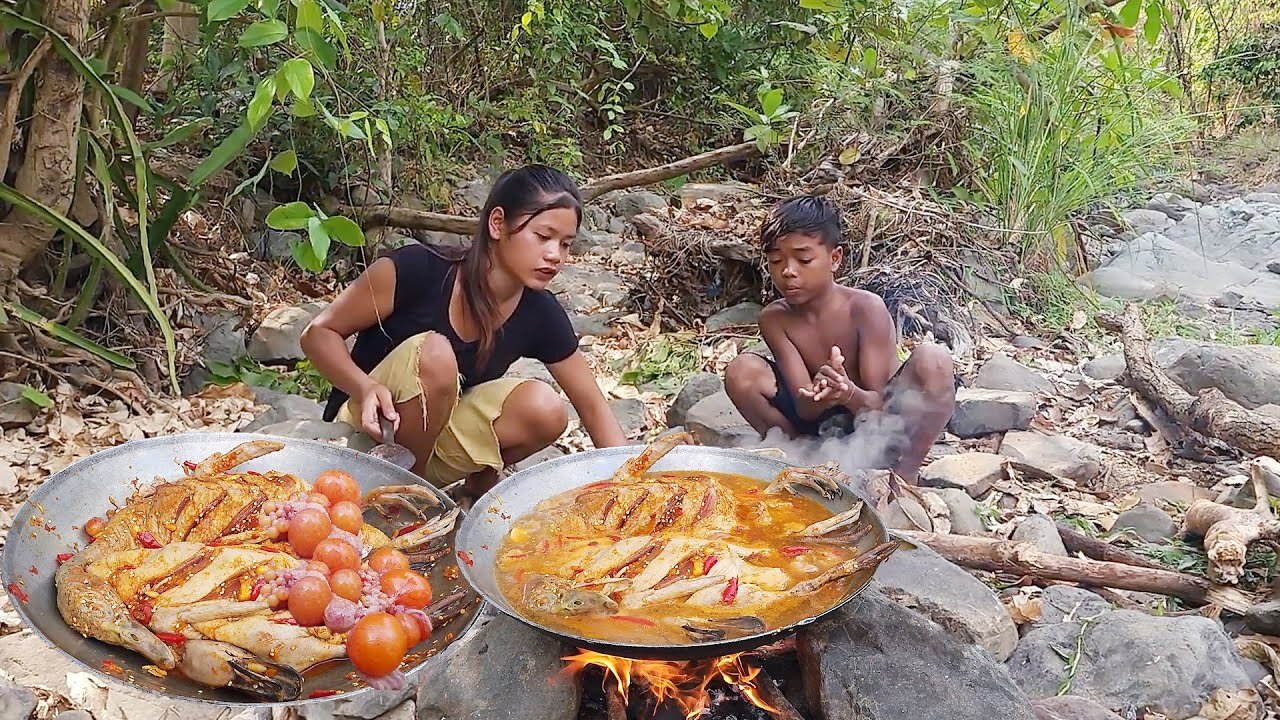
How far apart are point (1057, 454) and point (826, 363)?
1369 millimetres

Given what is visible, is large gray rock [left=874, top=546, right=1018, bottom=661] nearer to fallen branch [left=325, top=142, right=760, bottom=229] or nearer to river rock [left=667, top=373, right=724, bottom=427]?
river rock [left=667, top=373, right=724, bottom=427]

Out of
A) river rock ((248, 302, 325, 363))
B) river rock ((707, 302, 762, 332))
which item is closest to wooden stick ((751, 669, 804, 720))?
river rock ((248, 302, 325, 363))

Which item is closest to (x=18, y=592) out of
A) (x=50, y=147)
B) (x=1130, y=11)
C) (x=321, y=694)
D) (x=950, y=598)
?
(x=321, y=694)

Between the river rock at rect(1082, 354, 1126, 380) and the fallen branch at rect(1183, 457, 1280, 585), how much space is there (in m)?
2.17

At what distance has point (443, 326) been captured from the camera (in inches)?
136

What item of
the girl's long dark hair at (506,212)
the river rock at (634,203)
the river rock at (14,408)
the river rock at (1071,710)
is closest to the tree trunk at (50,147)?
the river rock at (14,408)

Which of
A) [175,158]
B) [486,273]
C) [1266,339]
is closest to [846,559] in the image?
[486,273]

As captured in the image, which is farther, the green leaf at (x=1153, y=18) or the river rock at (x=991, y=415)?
the river rock at (x=991, y=415)

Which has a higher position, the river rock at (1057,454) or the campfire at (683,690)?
the campfire at (683,690)

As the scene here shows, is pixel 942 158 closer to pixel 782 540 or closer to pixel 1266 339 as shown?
pixel 1266 339

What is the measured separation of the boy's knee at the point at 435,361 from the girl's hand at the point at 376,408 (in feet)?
0.48

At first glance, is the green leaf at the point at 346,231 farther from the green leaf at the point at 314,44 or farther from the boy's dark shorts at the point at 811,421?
the boy's dark shorts at the point at 811,421

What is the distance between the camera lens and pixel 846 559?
2217mm

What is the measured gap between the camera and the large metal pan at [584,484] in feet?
5.92
